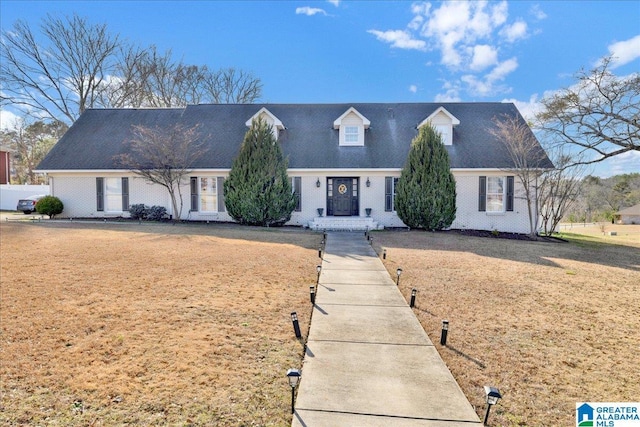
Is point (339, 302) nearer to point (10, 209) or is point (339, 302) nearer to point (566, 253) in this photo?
point (566, 253)

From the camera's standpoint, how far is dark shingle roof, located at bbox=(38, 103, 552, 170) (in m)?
17.1

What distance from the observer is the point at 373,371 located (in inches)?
148

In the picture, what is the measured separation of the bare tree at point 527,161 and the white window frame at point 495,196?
84 cm

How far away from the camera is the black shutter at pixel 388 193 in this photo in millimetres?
16703

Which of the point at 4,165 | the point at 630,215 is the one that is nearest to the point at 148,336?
the point at 4,165

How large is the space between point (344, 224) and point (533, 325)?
36.7 feet

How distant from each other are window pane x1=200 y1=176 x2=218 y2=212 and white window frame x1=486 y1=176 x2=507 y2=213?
13793 millimetres

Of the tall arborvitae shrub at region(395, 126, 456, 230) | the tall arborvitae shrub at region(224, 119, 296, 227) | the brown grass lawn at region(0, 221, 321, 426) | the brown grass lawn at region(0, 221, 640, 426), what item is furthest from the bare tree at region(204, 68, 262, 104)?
the brown grass lawn at region(0, 221, 321, 426)

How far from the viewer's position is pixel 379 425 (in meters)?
2.90

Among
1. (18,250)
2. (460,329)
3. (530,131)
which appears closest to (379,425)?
(460,329)

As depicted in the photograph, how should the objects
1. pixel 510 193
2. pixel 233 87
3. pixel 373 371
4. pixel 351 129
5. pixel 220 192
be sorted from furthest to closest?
pixel 233 87, pixel 351 129, pixel 220 192, pixel 510 193, pixel 373 371

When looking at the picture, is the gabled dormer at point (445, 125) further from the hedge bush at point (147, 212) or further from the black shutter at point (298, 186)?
the hedge bush at point (147, 212)

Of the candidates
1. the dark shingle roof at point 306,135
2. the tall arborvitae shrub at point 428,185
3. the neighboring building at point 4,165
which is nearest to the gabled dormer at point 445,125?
the dark shingle roof at point 306,135

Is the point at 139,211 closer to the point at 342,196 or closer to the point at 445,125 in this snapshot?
the point at 342,196
